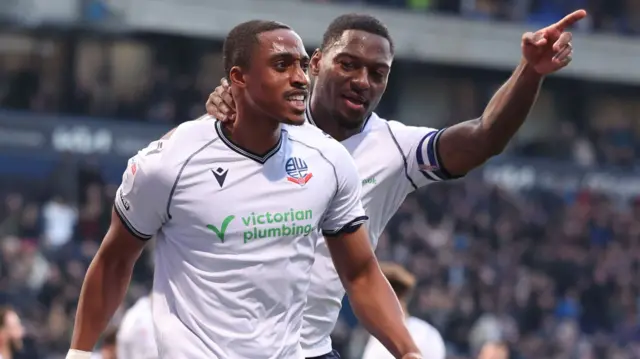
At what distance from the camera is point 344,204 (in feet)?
18.1

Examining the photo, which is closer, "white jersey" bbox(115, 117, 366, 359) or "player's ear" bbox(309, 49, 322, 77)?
"white jersey" bbox(115, 117, 366, 359)

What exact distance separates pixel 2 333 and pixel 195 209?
19.5 ft

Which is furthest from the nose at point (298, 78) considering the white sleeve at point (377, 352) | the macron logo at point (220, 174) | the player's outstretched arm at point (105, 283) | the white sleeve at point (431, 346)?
the white sleeve at point (431, 346)

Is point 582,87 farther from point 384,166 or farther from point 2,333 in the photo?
point 384,166

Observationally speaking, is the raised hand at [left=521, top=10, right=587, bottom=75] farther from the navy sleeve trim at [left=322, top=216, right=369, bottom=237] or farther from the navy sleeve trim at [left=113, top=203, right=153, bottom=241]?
the navy sleeve trim at [left=113, top=203, right=153, bottom=241]

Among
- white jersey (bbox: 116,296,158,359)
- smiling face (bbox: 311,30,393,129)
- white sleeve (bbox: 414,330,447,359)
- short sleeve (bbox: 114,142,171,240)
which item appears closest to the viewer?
short sleeve (bbox: 114,142,171,240)

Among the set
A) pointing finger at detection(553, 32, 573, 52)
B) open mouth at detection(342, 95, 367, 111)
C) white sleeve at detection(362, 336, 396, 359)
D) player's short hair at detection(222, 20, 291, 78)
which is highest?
pointing finger at detection(553, 32, 573, 52)

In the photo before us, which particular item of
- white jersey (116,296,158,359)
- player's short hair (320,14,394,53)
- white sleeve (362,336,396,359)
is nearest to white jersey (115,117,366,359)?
player's short hair (320,14,394,53)

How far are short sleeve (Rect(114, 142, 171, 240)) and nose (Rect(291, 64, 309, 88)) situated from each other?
515mm

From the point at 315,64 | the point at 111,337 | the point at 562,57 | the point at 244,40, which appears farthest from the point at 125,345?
the point at 562,57

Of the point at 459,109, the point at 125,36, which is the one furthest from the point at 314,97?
the point at 459,109

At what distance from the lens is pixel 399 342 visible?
5.52m

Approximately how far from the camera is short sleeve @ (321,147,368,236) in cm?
547

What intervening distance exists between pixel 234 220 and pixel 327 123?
1.32 m
